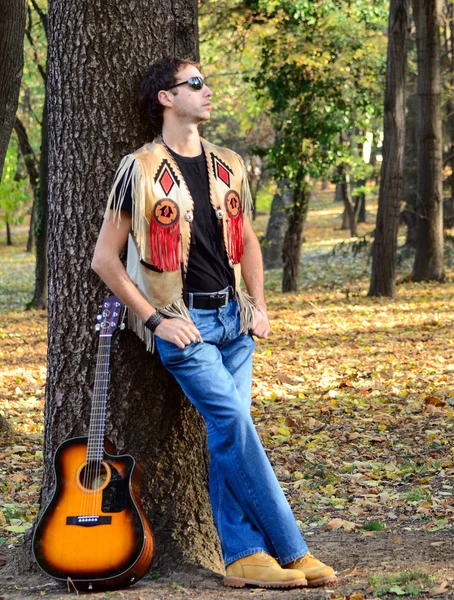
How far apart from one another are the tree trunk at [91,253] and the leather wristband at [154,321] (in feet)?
1.51

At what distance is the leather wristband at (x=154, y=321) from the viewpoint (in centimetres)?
434

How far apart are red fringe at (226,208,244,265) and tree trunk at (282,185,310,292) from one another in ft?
49.2

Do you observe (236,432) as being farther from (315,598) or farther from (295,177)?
(295,177)

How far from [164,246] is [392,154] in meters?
13.5

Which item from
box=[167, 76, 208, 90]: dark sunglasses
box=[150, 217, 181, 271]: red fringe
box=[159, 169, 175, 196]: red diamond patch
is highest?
box=[167, 76, 208, 90]: dark sunglasses

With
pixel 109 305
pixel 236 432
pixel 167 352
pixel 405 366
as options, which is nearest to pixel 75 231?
pixel 109 305

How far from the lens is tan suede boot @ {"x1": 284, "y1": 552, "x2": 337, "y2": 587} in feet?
14.5

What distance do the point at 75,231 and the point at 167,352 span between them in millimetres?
839

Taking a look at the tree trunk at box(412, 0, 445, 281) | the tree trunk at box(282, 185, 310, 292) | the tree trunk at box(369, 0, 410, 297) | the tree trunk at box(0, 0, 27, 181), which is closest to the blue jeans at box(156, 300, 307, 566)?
the tree trunk at box(0, 0, 27, 181)

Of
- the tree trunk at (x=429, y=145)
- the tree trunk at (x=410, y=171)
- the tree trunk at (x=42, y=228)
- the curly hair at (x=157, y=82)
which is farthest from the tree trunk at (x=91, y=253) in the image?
the tree trunk at (x=410, y=171)

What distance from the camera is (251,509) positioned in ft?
14.7

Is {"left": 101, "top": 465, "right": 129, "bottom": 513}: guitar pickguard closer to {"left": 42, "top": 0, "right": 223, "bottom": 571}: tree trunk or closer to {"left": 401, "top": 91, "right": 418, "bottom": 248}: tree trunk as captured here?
{"left": 42, "top": 0, "right": 223, "bottom": 571}: tree trunk

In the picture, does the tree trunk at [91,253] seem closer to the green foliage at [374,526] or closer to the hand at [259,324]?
the hand at [259,324]

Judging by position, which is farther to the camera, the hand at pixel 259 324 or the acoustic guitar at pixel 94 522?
the hand at pixel 259 324
